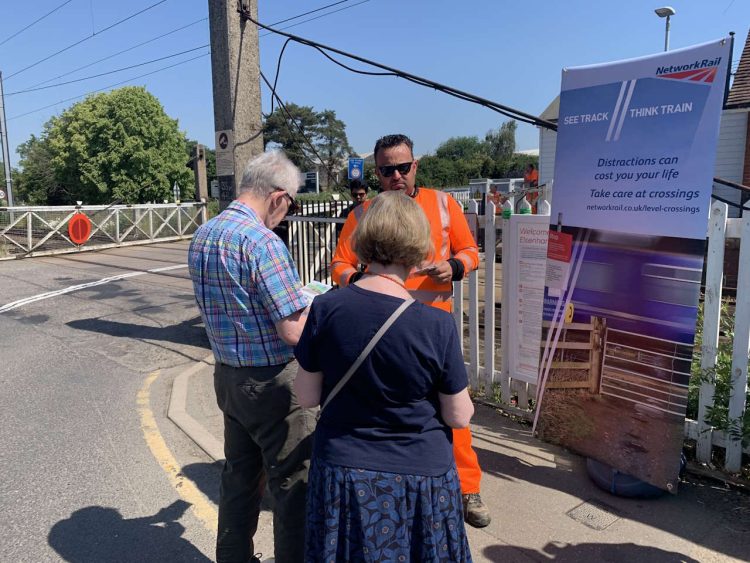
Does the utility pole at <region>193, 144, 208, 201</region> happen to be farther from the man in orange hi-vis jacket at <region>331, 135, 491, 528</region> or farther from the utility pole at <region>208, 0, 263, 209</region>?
the man in orange hi-vis jacket at <region>331, 135, 491, 528</region>

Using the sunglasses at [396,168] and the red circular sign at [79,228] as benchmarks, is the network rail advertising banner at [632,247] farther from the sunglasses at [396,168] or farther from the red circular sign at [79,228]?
the red circular sign at [79,228]

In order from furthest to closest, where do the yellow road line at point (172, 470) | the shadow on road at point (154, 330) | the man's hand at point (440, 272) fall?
the shadow on road at point (154, 330) < the yellow road line at point (172, 470) < the man's hand at point (440, 272)

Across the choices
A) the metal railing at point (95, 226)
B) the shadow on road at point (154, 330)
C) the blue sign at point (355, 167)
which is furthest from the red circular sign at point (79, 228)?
the shadow on road at point (154, 330)

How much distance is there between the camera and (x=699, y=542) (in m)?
2.71

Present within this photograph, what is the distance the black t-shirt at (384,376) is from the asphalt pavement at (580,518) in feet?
4.47

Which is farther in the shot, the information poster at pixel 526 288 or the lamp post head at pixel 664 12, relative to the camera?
the lamp post head at pixel 664 12

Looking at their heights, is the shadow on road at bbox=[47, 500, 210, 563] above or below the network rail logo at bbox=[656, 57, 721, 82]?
below

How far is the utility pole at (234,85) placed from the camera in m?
5.91

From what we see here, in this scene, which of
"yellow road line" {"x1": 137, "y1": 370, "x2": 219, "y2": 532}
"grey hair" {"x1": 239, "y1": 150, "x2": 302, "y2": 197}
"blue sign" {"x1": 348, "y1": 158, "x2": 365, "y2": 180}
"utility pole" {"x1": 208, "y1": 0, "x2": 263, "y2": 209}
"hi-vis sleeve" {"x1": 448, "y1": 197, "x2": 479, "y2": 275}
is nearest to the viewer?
"grey hair" {"x1": 239, "y1": 150, "x2": 302, "y2": 197}

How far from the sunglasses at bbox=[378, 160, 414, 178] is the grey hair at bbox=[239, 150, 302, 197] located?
0.74 meters

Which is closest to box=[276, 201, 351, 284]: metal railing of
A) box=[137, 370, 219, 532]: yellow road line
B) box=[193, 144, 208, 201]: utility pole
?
box=[137, 370, 219, 532]: yellow road line

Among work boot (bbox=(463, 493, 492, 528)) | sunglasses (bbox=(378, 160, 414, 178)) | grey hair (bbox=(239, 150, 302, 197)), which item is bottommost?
work boot (bbox=(463, 493, 492, 528))

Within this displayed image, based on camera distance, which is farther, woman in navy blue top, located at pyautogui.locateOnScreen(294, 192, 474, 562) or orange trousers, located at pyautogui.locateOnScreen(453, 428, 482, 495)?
orange trousers, located at pyautogui.locateOnScreen(453, 428, 482, 495)

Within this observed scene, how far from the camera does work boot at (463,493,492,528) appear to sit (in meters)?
2.91
